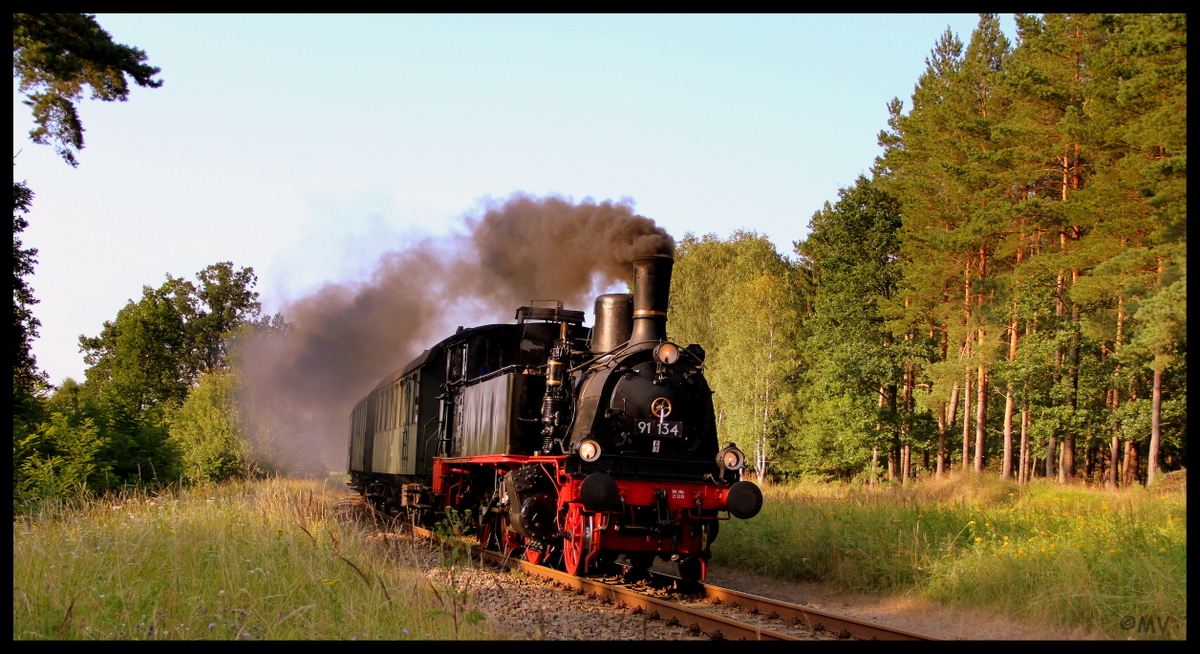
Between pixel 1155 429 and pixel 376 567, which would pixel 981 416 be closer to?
pixel 1155 429

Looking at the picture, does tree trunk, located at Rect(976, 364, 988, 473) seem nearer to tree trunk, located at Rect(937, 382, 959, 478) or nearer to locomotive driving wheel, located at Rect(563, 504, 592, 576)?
tree trunk, located at Rect(937, 382, 959, 478)

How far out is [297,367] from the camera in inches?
1432

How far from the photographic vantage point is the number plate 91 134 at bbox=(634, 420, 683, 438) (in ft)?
33.7

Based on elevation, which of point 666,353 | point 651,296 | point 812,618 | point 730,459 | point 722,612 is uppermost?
point 651,296

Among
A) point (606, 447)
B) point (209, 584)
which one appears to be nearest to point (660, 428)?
point (606, 447)

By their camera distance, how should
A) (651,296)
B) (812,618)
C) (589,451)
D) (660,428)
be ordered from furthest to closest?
1. (651,296)
2. (660,428)
3. (589,451)
4. (812,618)

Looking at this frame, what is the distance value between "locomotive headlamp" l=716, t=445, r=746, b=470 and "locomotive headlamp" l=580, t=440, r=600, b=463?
5.38 feet

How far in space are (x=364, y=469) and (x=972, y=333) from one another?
67.5ft

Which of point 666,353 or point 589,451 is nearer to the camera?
point 589,451

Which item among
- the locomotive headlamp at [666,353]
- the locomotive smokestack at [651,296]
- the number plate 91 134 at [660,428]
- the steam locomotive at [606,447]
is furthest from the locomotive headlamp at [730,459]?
the locomotive smokestack at [651,296]

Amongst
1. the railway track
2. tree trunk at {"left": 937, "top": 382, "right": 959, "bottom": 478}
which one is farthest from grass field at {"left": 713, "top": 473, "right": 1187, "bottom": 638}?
tree trunk at {"left": 937, "top": 382, "right": 959, "bottom": 478}

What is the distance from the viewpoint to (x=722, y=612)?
863cm

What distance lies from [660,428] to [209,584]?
526 centimetres

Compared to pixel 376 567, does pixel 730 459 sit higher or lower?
higher
